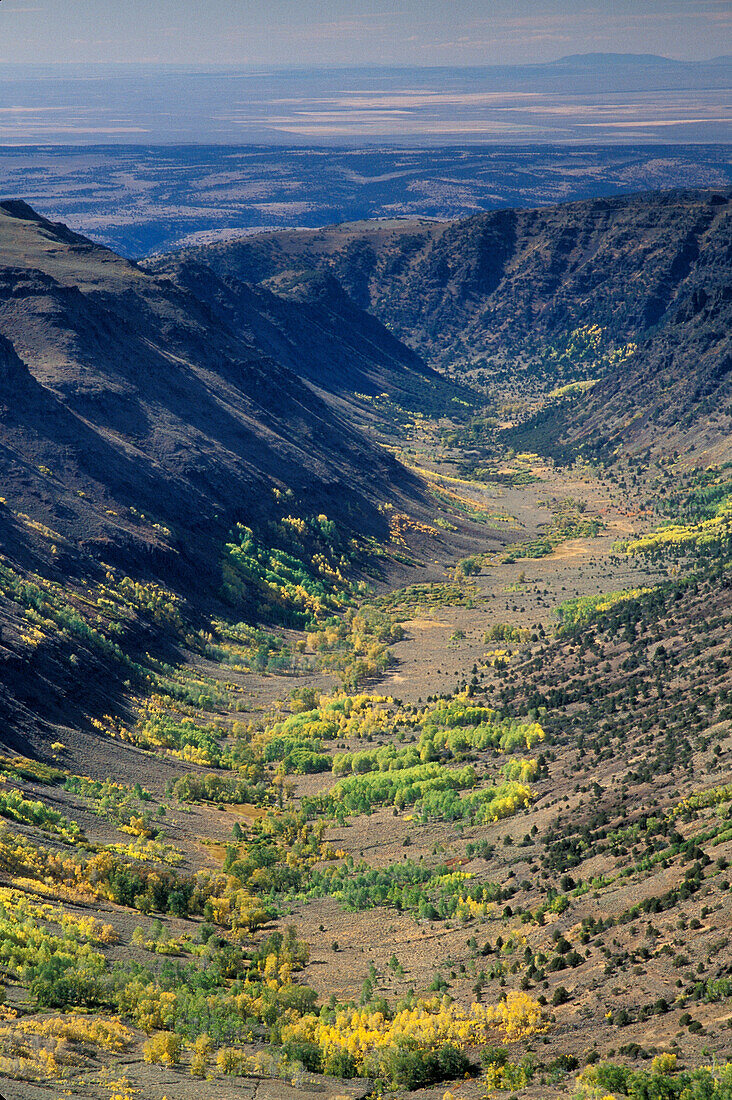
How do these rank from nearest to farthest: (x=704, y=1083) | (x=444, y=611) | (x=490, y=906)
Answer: (x=704, y=1083), (x=490, y=906), (x=444, y=611)

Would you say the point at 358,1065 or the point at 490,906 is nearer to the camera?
the point at 358,1065

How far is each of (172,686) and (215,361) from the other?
219 feet

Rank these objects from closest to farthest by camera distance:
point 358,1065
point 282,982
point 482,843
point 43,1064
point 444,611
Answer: point 43,1064 < point 358,1065 < point 282,982 < point 482,843 < point 444,611

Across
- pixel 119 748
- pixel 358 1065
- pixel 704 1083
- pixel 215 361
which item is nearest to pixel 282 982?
pixel 358 1065

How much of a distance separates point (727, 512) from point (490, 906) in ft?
325

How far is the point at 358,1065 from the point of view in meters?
37.2

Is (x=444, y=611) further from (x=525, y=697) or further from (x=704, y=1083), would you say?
(x=704, y=1083)

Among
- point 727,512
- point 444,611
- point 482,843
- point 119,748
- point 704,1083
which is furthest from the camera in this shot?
point 727,512

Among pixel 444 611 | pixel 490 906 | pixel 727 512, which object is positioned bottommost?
pixel 490 906

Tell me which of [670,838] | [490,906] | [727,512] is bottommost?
[490,906]

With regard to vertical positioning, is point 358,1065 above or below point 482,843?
below

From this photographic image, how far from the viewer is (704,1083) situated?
28953 millimetres

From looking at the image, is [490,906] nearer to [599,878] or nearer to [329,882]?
[599,878]

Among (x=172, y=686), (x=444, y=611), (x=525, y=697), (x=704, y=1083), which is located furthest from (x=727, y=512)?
(x=704, y=1083)
